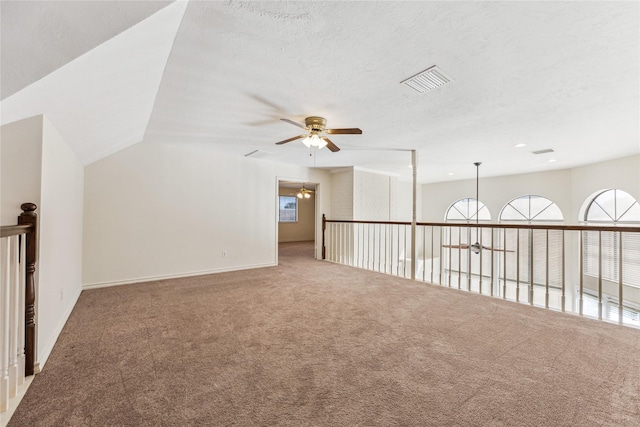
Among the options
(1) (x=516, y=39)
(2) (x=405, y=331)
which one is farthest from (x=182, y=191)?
(1) (x=516, y=39)

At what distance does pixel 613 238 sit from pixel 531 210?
1695 millimetres

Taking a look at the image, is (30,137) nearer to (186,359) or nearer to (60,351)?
(60,351)

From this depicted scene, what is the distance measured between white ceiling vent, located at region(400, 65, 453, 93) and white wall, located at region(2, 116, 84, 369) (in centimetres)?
296

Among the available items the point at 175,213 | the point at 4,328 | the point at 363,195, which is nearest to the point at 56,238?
the point at 4,328

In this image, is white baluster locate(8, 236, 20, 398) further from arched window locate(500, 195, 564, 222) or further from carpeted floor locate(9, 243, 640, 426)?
arched window locate(500, 195, 564, 222)

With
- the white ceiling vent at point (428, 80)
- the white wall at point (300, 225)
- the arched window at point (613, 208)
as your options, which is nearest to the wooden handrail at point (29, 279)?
the white ceiling vent at point (428, 80)

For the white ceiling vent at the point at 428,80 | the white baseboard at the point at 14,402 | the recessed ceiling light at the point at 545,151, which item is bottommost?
the white baseboard at the point at 14,402

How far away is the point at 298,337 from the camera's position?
7.15ft

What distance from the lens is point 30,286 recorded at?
66.4 inches

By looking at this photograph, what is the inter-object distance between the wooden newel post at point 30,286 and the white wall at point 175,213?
2.33m

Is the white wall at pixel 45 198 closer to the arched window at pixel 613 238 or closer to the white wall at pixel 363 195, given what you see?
the white wall at pixel 363 195

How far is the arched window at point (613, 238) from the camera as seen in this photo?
5238 millimetres

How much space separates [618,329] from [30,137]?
515 cm

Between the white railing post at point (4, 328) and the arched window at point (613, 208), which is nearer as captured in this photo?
the white railing post at point (4, 328)
